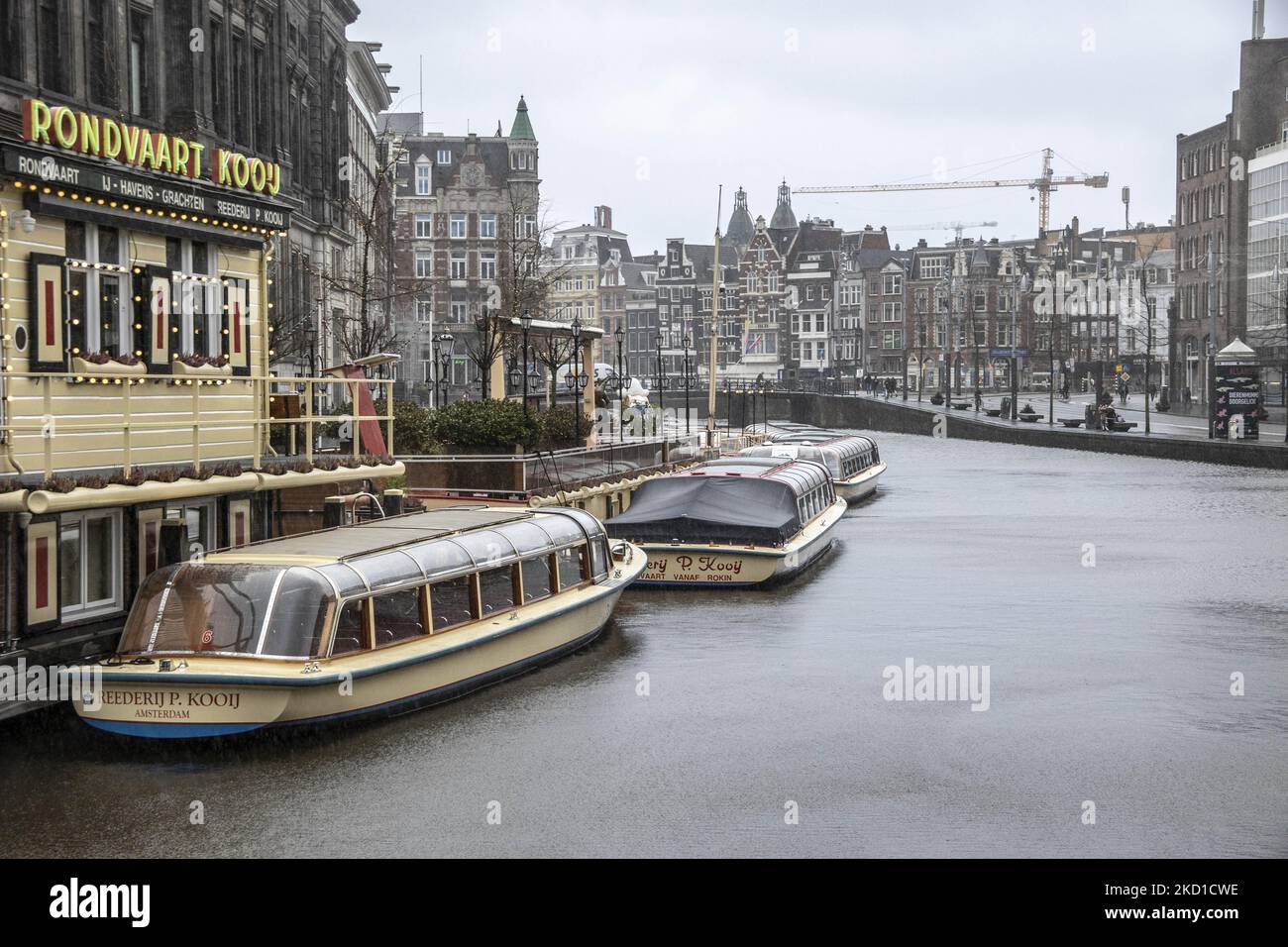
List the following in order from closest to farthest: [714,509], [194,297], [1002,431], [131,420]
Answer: [131,420] → [194,297] → [714,509] → [1002,431]

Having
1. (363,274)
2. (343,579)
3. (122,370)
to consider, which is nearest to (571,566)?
(343,579)

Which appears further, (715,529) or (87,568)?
(715,529)

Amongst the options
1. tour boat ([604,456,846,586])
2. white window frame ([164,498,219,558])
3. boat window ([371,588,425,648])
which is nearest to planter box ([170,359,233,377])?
white window frame ([164,498,219,558])

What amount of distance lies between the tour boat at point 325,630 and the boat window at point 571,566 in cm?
112

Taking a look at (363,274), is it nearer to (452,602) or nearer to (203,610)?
(452,602)

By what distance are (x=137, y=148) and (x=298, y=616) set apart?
239 inches

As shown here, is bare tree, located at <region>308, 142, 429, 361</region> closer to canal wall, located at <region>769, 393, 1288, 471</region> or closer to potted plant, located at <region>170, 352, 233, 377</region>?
potted plant, located at <region>170, 352, 233, 377</region>

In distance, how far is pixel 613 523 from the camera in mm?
28406

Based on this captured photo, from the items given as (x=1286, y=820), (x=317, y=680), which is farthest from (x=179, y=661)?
(x=1286, y=820)

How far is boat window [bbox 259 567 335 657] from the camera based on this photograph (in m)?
15.8

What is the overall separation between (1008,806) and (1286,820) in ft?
8.31

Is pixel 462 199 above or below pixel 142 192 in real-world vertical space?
above

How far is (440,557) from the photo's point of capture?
732 inches
